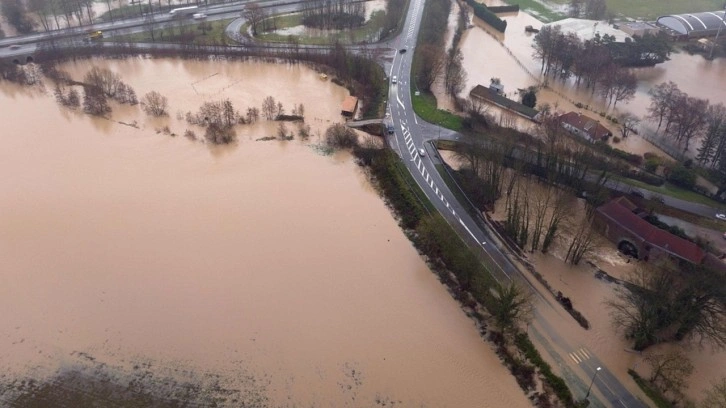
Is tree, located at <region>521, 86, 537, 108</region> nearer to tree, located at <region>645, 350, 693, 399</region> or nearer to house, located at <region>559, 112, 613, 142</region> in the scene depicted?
house, located at <region>559, 112, 613, 142</region>

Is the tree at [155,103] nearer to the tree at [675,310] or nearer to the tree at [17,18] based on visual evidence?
the tree at [17,18]

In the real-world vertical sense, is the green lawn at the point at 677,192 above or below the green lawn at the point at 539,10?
below

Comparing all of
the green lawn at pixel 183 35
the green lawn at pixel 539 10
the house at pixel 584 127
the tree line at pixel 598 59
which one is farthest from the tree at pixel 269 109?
the green lawn at pixel 539 10

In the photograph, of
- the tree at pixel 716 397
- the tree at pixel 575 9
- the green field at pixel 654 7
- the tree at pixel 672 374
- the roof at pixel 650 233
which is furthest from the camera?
the green field at pixel 654 7

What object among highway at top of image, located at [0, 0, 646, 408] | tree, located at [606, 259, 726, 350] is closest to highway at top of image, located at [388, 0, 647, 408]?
highway at top of image, located at [0, 0, 646, 408]

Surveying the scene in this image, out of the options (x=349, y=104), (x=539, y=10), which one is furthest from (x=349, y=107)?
(x=539, y=10)
